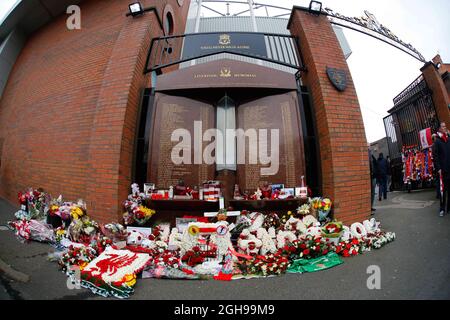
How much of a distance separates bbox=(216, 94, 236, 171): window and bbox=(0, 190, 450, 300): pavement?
218 cm

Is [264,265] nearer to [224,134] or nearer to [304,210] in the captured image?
[304,210]

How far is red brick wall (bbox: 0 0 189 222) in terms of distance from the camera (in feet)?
13.7

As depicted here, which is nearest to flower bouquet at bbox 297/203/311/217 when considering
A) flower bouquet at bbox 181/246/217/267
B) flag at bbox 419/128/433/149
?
flower bouquet at bbox 181/246/217/267

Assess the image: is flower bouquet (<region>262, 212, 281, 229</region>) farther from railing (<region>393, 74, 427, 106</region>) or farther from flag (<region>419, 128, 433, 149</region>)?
railing (<region>393, 74, 427, 106</region>)

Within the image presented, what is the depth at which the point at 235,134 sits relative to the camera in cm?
444

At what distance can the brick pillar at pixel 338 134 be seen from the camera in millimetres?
3979

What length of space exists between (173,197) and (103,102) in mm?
2485

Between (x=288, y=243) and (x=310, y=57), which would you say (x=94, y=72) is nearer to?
(x=310, y=57)

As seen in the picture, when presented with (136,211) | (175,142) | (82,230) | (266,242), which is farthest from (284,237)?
(82,230)

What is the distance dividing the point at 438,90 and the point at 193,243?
9.66 metres

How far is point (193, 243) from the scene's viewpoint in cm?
335

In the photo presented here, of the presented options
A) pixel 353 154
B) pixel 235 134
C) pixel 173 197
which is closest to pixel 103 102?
pixel 173 197

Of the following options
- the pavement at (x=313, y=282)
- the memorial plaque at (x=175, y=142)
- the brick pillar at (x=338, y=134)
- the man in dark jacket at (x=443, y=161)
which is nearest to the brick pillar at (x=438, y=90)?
the man in dark jacket at (x=443, y=161)

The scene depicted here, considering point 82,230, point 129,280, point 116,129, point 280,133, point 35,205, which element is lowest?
point 129,280
